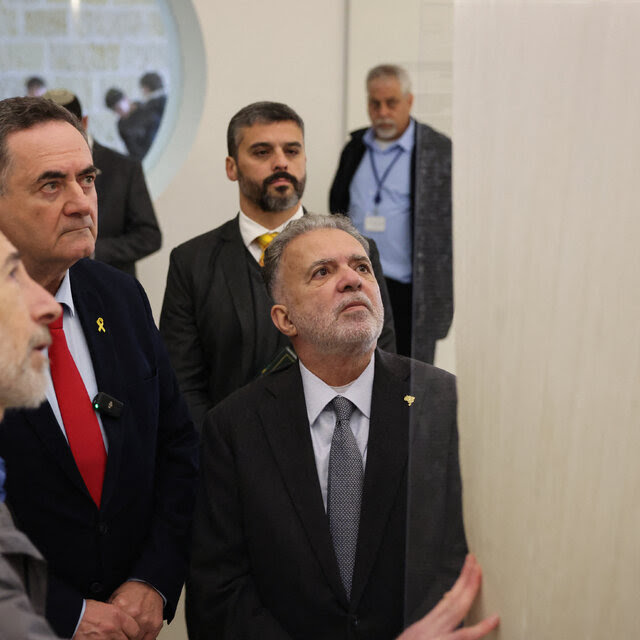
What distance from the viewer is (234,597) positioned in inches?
73.5

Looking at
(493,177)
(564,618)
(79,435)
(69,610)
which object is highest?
(493,177)

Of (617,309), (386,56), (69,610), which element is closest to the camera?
(617,309)

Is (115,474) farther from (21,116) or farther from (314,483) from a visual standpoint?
(21,116)

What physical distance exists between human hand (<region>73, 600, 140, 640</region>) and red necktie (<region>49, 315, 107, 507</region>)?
0.70 ft

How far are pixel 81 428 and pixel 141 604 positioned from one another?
403 millimetres

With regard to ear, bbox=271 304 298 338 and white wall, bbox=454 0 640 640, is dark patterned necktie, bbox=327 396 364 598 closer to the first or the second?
ear, bbox=271 304 298 338

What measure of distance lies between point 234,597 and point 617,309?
132cm

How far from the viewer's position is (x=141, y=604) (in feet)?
6.48

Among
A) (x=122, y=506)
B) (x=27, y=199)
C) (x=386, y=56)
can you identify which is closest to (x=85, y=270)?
(x=27, y=199)

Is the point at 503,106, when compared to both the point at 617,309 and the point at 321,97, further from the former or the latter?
the point at 321,97

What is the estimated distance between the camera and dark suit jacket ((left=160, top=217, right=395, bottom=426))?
2.88m

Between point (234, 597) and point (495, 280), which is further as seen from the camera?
point (234, 597)

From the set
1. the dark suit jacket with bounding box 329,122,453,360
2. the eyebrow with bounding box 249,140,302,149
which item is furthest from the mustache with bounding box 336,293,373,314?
the eyebrow with bounding box 249,140,302,149

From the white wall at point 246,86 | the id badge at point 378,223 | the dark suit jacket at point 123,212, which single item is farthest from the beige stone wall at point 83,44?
the id badge at point 378,223
